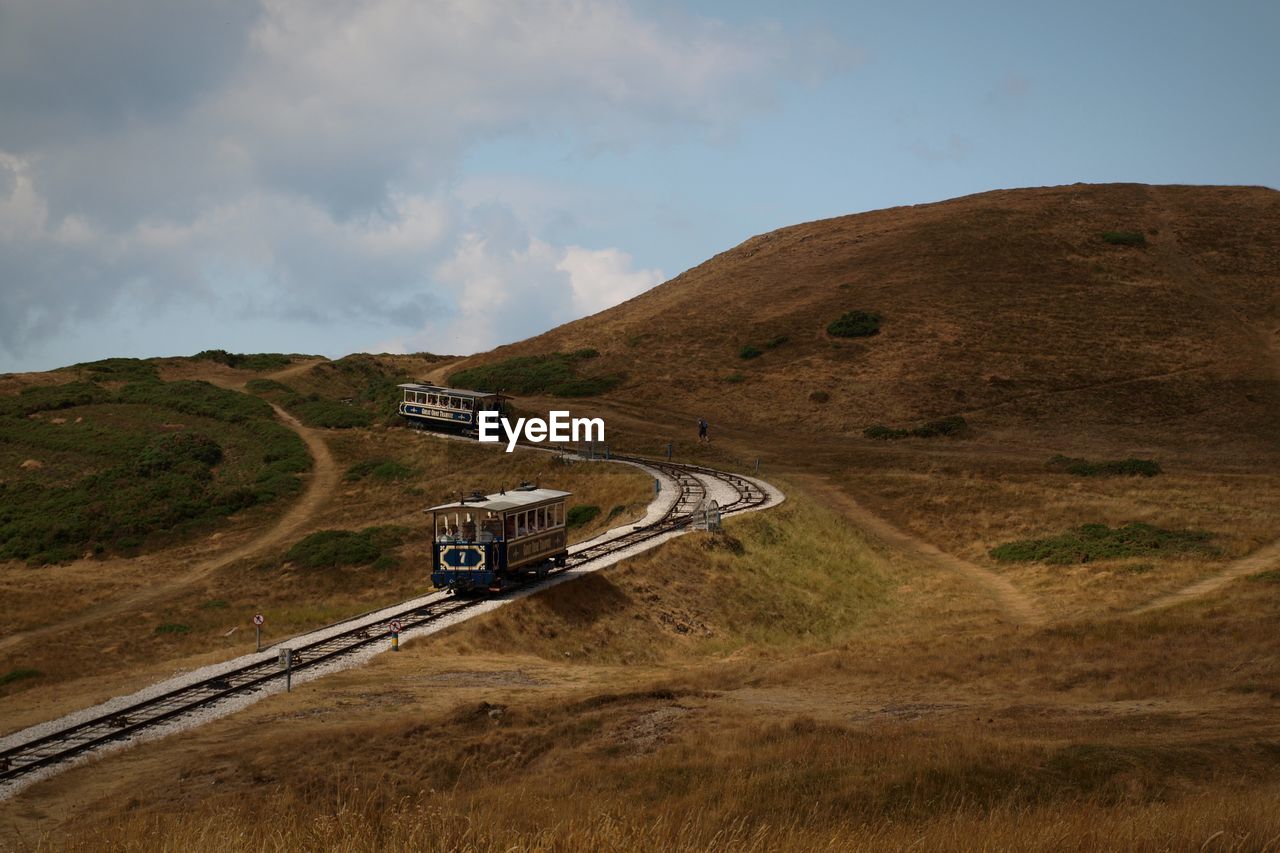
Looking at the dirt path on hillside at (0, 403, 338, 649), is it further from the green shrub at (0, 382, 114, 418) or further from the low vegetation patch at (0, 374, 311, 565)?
the green shrub at (0, 382, 114, 418)

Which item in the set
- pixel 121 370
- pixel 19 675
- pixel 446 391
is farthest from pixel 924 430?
pixel 121 370

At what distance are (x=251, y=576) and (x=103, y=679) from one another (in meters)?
21.6

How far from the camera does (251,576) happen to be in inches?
1854

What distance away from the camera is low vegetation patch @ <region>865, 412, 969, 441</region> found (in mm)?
72812

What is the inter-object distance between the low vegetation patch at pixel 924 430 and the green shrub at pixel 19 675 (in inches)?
2158

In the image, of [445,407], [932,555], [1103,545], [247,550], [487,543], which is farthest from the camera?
[445,407]

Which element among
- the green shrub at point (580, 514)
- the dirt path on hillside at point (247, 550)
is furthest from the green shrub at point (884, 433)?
the dirt path on hillside at point (247, 550)

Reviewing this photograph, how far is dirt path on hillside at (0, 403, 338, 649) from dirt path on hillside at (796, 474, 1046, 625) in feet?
94.1

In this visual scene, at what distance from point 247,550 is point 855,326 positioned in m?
59.8

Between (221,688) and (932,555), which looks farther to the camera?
(932,555)

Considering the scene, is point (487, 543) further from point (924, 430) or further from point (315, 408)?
point (315, 408)


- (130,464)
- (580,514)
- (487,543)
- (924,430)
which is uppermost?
(924,430)

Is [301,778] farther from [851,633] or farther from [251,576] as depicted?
[251,576]

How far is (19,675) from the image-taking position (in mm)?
30297
